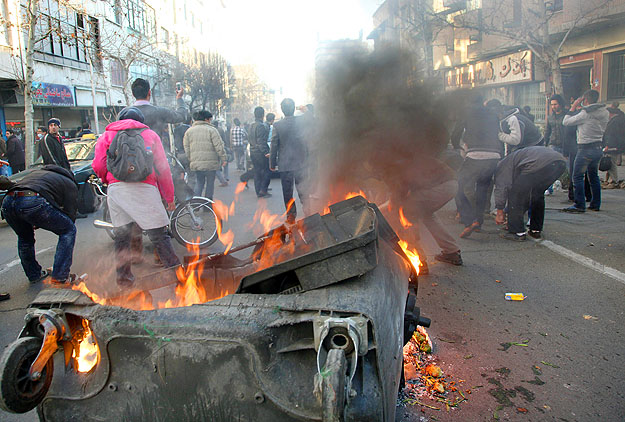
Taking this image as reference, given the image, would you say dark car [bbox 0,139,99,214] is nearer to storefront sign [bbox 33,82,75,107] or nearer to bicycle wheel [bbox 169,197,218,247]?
bicycle wheel [bbox 169,197,218,247]

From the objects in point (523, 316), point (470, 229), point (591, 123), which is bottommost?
point (523, 316)

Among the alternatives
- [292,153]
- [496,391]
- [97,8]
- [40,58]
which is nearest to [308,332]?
[496,391]

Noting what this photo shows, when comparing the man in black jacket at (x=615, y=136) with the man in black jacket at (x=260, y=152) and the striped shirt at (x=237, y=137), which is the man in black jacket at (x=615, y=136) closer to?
the man in black jacket at (x=260, y=152)

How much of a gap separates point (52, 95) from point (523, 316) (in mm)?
23166

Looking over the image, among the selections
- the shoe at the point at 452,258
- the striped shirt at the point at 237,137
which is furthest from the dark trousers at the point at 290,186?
the striped shirt at the point at 237,137

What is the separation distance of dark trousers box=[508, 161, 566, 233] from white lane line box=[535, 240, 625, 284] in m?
0.34

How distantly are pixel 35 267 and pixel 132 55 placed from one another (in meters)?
20.0

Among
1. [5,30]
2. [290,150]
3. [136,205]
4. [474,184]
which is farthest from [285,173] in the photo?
[5,30]

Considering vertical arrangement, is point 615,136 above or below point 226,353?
above

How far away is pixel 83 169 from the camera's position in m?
9.69

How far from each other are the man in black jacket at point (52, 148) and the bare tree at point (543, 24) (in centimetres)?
1214

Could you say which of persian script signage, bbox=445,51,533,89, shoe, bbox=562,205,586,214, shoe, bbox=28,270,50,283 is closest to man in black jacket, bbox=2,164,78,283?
shoe, bbox=28,270,50,283

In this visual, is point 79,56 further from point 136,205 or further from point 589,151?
point 589,151

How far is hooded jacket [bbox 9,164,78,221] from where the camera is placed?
452 cm
